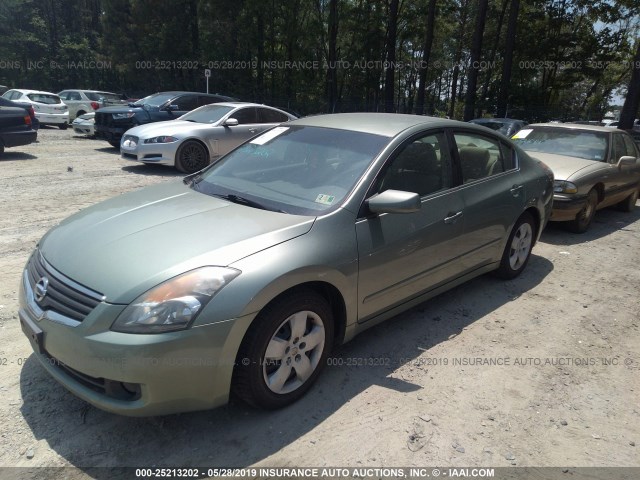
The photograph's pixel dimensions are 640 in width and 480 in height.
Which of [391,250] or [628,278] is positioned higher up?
[391,250]

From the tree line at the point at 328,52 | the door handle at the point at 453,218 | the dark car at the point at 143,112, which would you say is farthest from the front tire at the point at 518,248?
the tree line at the point at 328,52

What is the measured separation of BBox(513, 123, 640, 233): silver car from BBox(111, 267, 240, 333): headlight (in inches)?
221

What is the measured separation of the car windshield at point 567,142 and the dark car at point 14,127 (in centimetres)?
1045

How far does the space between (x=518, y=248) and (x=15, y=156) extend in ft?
37.3

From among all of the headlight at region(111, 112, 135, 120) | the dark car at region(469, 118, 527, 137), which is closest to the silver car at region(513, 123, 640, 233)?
the dark car at region(469, 118, 527, 137)

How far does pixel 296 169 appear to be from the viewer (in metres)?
3.55

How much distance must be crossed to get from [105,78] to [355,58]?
1977 cm

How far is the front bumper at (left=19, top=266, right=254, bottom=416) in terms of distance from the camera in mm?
2287

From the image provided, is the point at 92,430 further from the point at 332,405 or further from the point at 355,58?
the point at 355,58

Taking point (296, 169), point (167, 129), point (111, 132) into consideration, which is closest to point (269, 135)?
point (296, 169)

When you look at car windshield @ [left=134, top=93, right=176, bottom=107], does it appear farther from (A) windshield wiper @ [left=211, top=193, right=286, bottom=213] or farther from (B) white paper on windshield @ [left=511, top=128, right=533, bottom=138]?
(A) windshield wiper @ [left=211, top=193, right=286, bottom=213]

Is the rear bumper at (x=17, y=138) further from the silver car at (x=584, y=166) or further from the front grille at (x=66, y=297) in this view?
the silver car at (x=584, y=166)

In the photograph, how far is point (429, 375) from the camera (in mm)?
3303

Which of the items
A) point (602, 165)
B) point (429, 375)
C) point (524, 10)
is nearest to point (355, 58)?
point (524, 10)
